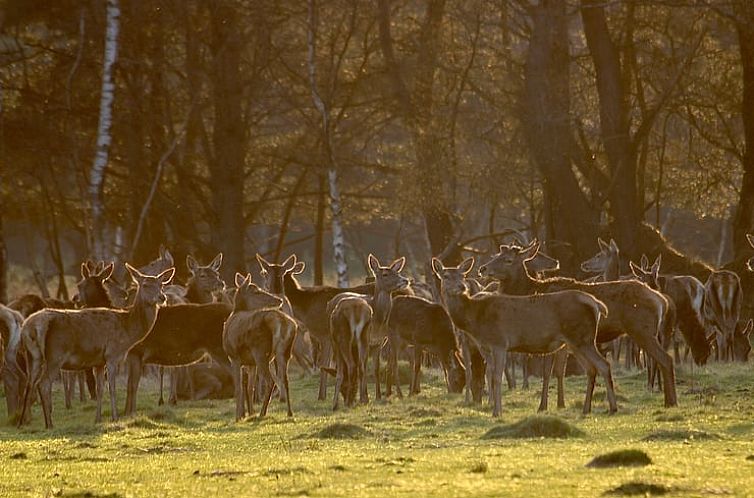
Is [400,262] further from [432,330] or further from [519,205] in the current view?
[519,205]

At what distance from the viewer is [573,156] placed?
109ft

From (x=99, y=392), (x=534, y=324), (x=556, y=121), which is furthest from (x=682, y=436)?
(x=556, y=121)

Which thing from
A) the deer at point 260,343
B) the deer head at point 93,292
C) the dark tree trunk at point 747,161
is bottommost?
the deer at point 260,343

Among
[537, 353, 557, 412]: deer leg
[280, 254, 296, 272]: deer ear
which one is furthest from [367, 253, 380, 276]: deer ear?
[537, 353, 557, 412]: deer leg

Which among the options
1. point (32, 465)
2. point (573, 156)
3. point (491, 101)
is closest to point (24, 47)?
point (491, 101)

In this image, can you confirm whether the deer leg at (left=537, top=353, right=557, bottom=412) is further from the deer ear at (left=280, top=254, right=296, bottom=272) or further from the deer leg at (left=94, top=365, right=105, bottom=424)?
the deer ear at (left=280, top=254, right=296, bottom=272)

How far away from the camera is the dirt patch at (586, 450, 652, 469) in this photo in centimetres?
1258

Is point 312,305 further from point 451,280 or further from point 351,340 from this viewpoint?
point 451,280

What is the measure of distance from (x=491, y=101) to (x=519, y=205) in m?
10.8

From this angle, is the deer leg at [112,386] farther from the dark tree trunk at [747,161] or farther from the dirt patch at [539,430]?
the dark tree trunk at [747,161]

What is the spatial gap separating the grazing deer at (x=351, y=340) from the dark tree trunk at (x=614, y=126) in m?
12.6

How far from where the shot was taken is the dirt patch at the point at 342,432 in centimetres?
1648

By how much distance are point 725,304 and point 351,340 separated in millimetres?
10004

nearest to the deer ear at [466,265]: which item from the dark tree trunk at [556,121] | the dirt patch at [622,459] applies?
the dirt patch at [622,459]
